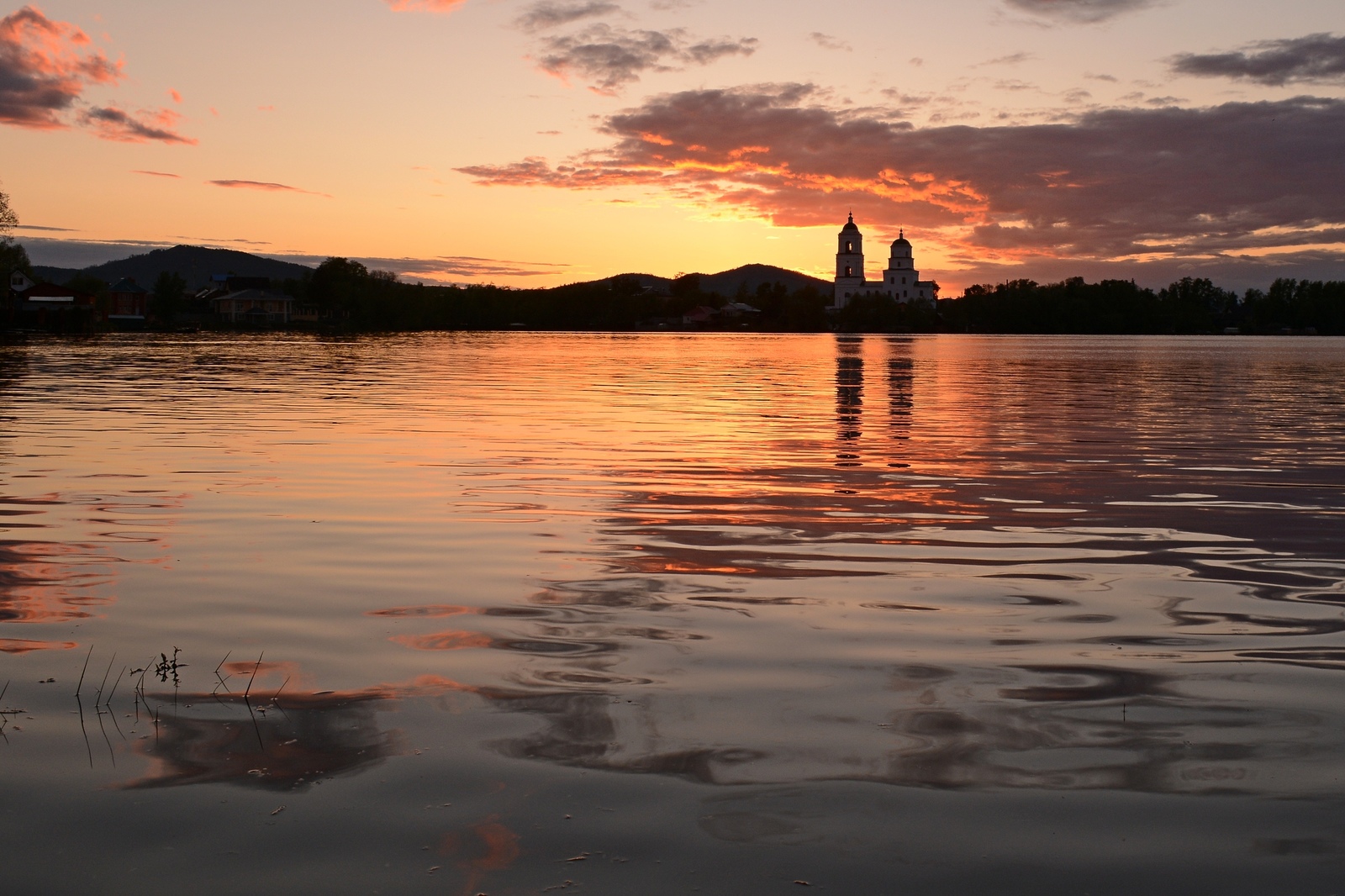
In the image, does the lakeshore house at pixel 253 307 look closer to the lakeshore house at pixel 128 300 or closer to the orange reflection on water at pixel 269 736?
the lakeshore house at pixel 128 300

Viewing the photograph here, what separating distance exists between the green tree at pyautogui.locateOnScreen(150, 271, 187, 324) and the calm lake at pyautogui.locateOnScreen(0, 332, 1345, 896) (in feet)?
466

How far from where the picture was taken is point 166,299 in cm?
14288

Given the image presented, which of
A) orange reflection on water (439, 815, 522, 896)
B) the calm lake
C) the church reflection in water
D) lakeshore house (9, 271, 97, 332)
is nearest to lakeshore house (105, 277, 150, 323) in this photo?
lakeshore house (9, 271, 97, 332)

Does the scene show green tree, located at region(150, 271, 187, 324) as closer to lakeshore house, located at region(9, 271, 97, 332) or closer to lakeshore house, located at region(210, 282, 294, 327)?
lakeshore house, located at region(210, 282, 294, 327)

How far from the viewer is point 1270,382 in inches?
1566

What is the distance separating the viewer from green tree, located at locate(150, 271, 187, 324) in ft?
469

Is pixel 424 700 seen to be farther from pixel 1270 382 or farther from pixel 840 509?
pixel 1270 382

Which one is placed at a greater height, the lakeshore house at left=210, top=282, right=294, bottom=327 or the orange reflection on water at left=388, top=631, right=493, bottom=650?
the lakeshore house at left=210, top=282, right=294, bottom=327

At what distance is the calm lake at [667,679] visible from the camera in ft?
12.5

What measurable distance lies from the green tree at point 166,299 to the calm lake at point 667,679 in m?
142

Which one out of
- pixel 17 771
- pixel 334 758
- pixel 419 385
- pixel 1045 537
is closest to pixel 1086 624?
pixel 1045 537

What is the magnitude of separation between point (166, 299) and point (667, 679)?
15383 cm

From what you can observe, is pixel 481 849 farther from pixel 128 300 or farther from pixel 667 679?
pixel 128 300

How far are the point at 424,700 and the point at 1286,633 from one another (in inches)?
203
